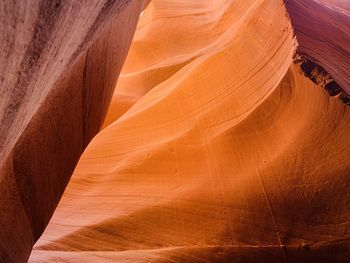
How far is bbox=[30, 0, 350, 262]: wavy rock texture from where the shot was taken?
2848 mm

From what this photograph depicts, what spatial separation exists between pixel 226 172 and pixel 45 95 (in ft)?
5.50

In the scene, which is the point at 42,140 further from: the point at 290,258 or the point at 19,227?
the point at 290,258

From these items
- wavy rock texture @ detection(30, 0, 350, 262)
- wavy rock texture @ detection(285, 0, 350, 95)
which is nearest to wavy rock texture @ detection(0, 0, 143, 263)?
wavy rock texture @ detection(30, 0, 350, 262)

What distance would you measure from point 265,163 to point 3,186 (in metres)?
1.78

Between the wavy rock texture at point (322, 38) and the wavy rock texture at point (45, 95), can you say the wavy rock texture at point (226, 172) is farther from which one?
the wavy rock texture at point (45, 95)

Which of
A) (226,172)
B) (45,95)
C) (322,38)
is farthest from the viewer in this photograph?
(322,38)

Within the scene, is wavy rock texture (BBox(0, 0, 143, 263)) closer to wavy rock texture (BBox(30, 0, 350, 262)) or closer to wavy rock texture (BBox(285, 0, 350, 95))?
wavy rock texture (BBox(30, 0, 350, 262))

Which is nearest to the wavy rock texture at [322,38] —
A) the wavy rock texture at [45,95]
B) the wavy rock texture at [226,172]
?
the wavy rock texture at [226,172]

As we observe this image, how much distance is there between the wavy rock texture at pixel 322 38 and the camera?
→ 3.08m

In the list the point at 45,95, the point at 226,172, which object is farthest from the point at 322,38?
the point at 45,95

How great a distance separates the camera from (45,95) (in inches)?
74.5

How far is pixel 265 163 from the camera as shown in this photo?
3.04 m

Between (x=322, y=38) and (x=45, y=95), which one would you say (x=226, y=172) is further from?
(x=45, y=95)

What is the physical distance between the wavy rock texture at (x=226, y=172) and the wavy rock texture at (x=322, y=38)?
10 centimetres
